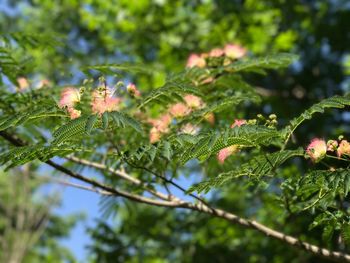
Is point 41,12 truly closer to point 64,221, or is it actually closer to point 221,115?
point 64,221

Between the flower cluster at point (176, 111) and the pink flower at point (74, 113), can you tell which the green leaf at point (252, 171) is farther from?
the flower cluster at point (176, 111)

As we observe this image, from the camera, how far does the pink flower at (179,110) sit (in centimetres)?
337

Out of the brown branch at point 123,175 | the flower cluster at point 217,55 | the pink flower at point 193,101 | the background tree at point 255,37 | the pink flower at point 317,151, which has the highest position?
the background tree at point 255,37

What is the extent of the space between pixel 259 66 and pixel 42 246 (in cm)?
1311

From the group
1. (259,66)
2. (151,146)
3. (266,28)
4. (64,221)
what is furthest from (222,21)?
(64,221)

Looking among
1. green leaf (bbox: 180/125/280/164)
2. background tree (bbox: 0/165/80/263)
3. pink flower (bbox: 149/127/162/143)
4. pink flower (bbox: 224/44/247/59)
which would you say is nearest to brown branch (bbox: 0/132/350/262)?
pink flower (bbox: 149/127/162/143)

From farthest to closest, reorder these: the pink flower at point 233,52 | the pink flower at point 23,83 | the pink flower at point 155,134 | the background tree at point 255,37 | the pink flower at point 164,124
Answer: the background tree at point 255,37, the pink flower at point 233,52, the pink flower at point 23,83, the pink flower at point 164,124, the pink flower at point 155,134

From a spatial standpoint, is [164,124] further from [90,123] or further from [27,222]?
[27,222]

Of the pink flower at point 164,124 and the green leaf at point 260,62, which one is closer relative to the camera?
the pink flower at point 164,124

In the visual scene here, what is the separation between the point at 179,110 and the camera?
3.36 m

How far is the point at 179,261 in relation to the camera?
6801mm

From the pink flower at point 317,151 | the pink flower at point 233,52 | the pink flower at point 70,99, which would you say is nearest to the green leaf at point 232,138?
the pink flower at point 317,151

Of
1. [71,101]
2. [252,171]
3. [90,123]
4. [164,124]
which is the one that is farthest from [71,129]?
[164,124]

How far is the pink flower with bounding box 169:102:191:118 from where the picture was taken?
3.37 meters
